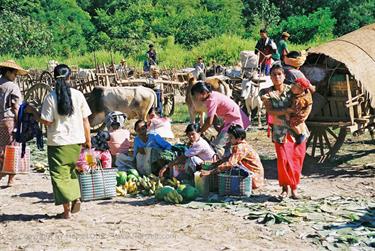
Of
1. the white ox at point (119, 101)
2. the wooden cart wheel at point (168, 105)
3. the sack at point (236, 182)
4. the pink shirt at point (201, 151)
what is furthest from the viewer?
the wooden cart wheel at point (168, 105)

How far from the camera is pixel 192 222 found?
7.46 meters

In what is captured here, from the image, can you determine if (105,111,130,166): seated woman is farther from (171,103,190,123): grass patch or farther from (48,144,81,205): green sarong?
(171,103,190,123): grass patch

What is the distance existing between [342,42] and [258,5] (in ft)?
133

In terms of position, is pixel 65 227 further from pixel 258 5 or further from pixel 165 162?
pixel 258 5

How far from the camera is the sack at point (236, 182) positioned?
8.52 metres

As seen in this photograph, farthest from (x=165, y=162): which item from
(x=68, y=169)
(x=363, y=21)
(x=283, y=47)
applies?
(x=363, y=21)

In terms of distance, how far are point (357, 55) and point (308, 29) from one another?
32.4 m

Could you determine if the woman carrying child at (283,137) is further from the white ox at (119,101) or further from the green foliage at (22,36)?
the green foliage at (22,36)

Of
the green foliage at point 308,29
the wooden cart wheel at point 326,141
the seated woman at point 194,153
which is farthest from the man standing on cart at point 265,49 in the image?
the green foliage at point 308,29

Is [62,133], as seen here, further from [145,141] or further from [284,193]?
[284,193]

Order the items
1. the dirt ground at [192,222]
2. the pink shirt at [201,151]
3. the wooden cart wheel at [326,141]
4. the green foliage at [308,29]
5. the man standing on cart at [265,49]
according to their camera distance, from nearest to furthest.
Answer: the dirt ground at [192,222] < the pink shirt at [201,151] < the wooden cart wheel at [326,141] < the man standing on cart at [265,49] < the green foliage at [308,29]

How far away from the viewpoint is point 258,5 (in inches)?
1986

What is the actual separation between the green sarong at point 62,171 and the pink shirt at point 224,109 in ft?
7.68

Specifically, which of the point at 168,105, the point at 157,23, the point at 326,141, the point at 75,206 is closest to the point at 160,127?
the point at 326,141
